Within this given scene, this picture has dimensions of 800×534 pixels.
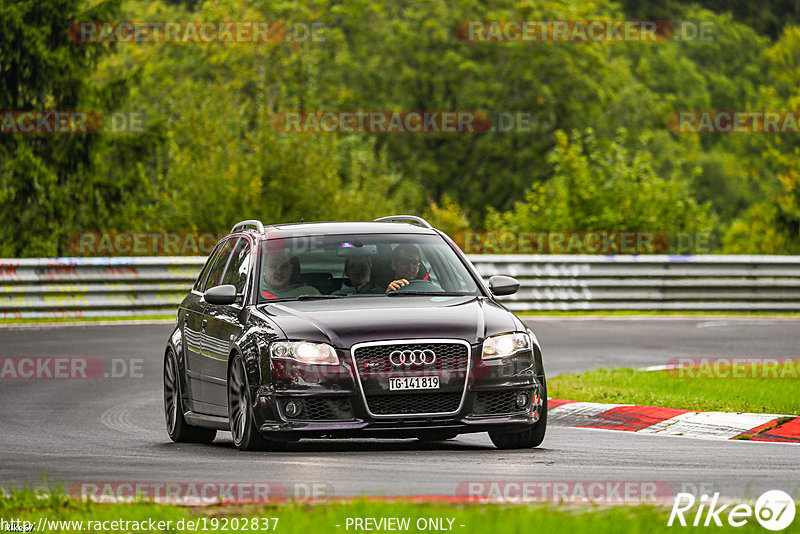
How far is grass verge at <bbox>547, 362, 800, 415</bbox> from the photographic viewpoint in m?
13.6

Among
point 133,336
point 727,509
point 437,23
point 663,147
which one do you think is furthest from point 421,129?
point 727,509

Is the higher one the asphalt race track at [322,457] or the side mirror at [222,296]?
the side mirror at [222,296]

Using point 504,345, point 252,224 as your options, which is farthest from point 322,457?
point 252,224

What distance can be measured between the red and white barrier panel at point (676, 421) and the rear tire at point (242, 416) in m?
3.32

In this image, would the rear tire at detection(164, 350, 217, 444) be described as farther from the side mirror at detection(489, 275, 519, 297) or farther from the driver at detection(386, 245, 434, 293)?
the side mirror at detection(489, 275, 519, 297)

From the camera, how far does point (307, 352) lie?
32.9 feet

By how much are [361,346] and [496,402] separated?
994mm

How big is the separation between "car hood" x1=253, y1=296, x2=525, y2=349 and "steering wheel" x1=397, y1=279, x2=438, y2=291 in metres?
0.27

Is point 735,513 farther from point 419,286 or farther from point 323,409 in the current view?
point 419,286

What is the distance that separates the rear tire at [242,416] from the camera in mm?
10312

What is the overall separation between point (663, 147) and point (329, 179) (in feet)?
133

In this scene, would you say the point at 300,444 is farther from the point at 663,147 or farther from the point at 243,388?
the point at 663,147

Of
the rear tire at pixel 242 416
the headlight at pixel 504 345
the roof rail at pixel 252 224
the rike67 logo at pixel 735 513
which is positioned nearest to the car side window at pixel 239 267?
the roof rail at pixel 252 224

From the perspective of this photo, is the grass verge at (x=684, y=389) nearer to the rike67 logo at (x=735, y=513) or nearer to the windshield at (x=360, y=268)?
the windshield at (x=360, y=268)
